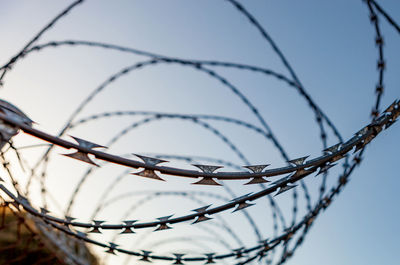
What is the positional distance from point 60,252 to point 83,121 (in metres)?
3.18

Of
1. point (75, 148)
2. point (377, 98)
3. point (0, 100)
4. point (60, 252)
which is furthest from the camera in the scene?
point (60, 252)

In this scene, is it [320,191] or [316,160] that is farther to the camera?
Answer: [320,191]

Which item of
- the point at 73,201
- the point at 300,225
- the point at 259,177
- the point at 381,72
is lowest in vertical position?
the point at 259,177

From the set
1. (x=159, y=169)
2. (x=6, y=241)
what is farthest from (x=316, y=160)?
(x=6, y=241)

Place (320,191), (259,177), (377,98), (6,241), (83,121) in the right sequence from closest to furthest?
1. (259,177)
2. (377,98)
3. (320,191)
4. (83,121)
5. (6,241)

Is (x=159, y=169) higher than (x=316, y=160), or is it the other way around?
(x=316, y=160)

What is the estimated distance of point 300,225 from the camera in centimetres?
515

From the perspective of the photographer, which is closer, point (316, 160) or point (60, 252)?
point (316, 160)

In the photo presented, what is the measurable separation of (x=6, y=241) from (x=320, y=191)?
10027mm

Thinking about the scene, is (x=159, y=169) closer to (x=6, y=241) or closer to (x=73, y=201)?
(x=73, y=201)

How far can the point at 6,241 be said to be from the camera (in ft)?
36.3

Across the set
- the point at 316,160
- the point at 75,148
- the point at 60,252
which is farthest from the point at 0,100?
the point at 60,252

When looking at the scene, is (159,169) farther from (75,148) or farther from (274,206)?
(274,206)

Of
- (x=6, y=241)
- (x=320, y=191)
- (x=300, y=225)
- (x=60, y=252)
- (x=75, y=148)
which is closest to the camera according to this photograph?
(x=75, y=148)
